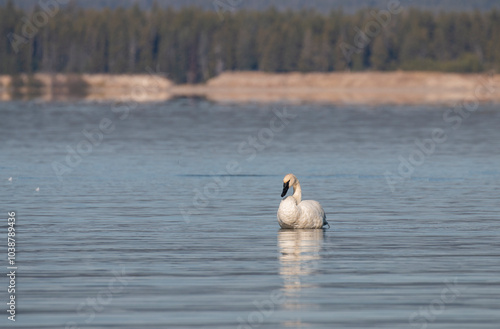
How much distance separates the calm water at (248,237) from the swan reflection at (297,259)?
1.3 inches

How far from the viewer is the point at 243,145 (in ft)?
152

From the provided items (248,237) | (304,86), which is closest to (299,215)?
(248,237)

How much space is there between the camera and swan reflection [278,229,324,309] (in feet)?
51.5

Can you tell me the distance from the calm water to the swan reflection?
3 centimetres

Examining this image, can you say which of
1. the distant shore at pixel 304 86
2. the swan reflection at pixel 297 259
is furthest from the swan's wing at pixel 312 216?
the distant shore at pixel 304 86

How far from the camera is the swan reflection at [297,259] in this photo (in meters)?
15.7

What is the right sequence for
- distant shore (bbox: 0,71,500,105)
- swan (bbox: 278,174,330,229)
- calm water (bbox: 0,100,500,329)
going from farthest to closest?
1. distant shore (bbox: 0,71,500,105)
2. swan (bbox: 278,174,330,229)
3. calm water (bbox: 0,100,500,329)

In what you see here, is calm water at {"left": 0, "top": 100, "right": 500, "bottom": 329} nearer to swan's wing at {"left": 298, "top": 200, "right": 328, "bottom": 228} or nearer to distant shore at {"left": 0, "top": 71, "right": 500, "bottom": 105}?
swan's wing at {"left": 298, "top": 200, "right": 328, "bottom": 228}

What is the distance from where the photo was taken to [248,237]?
21.0 metres

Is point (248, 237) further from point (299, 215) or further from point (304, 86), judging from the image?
point (304, 86)

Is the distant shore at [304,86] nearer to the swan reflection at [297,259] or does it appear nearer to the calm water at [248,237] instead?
the calm water at [248,237]

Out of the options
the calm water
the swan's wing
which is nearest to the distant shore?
the calm water

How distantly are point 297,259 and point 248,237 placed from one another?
2.60 metres

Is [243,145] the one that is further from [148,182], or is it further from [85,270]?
[85,270]
